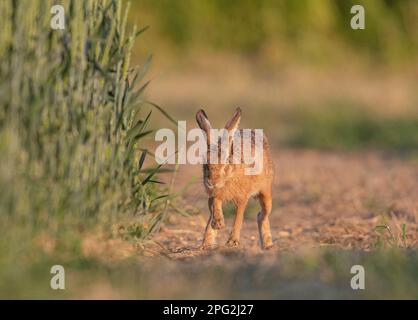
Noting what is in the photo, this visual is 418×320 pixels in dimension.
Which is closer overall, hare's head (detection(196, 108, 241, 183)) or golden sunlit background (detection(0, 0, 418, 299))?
golden sunlit background (detection(0, 0, 418, 299))

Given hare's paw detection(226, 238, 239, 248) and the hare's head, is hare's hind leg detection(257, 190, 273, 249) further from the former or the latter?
the hare's head

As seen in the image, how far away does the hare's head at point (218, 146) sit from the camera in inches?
281

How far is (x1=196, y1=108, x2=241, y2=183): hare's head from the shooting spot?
714 cm

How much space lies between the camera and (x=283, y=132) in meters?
14.6

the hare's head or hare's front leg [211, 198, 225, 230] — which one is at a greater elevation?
the hare's head

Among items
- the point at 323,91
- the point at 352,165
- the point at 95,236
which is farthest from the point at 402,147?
the point at 95,236

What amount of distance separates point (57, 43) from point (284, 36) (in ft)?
46.2

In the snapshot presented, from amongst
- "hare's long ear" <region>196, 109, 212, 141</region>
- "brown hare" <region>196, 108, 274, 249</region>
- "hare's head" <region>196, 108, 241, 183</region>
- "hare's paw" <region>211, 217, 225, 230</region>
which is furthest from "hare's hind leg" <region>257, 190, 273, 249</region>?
"hare's long ear" <region>196, 109, 212, 141</region>

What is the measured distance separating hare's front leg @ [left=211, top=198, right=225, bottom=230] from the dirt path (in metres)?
0.22

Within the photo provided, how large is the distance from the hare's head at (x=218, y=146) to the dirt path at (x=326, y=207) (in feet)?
1.41

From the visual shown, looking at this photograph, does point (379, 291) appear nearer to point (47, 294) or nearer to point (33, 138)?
point (47, 294)

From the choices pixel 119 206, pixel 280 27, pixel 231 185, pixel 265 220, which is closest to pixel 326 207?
pixel 265 220

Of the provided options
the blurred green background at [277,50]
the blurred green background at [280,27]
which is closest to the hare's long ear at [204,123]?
the blurred green background at [277,50]

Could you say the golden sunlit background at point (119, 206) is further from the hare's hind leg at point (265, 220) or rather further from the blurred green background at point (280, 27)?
the blurred green background at point (280, 27)
